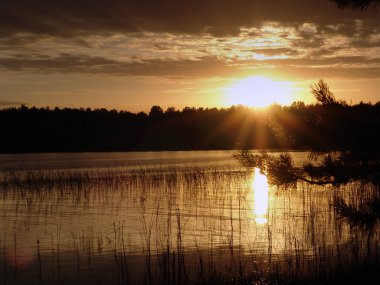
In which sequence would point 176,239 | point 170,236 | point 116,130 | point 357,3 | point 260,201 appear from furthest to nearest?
point 116,130 → point 260,201 → point 170,236 → point 176,239 → point 357,3

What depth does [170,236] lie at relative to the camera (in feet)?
45.2

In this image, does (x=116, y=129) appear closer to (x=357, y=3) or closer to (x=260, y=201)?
(x=260, y=201)

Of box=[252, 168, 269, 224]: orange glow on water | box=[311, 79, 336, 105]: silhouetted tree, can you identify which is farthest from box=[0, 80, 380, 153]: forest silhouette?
box=[311, 79, 336, 105]: silhouetted tree

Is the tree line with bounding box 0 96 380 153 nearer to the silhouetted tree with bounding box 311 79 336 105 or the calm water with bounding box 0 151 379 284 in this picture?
the calm water with bounding box 0 151 379 284

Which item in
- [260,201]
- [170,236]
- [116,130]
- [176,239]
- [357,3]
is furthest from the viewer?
[116,130]

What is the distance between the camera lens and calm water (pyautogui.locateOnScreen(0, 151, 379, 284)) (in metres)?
10.2

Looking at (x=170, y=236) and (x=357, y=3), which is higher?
(x=357, y=3)

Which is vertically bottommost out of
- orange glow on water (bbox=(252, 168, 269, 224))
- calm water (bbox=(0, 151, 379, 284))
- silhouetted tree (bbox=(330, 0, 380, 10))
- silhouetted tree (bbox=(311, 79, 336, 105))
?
→ orange glow on water (bbox=(252, 168, 269, 224))

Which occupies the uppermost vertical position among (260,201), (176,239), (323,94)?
(323,94)

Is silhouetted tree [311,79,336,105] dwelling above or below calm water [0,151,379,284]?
above

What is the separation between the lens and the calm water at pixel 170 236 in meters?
10.2

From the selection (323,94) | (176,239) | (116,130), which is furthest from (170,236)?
(116,130)

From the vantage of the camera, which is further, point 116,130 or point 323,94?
point 116,130

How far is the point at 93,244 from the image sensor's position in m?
13.2
